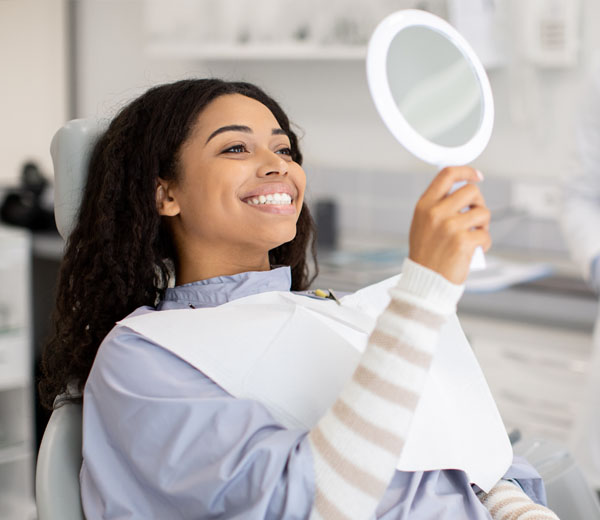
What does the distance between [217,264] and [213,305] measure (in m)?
0.08

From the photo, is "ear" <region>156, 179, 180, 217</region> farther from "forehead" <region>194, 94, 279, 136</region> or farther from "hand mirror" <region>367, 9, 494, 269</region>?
"hand mirror" <region>367, 9, 494, 269</region>

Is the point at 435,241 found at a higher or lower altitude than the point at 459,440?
higher

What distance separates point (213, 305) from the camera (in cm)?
129

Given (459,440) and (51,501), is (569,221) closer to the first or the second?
(459,440)

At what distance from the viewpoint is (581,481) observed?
1418 millimetres

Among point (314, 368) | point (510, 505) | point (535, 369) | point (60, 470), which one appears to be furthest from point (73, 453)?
point (535, 369)

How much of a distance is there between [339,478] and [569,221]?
1.49 meters

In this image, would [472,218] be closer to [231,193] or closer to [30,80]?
[231,193]

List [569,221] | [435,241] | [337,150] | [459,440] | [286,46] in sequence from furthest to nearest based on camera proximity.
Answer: [337,150] < [286,46] < [569,221] < [459,440] < [435,241]

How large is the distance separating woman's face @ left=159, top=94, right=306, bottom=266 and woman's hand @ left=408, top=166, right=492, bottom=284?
35 cm

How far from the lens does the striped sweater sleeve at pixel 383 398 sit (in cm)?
93

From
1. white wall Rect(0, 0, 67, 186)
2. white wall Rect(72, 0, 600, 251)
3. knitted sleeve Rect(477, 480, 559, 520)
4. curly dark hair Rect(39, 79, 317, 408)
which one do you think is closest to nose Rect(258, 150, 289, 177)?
curly dark hair Rect(39, 79, 317, 408)

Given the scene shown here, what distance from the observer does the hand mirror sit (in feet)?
3.19

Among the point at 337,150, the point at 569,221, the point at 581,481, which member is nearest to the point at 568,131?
the point at 569,221
